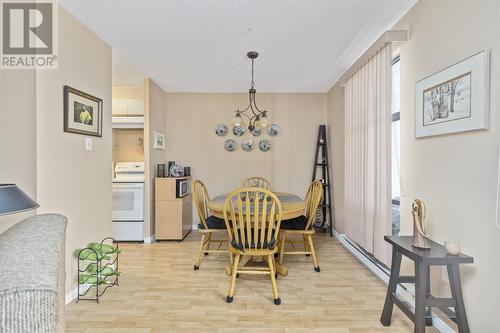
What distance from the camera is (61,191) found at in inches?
82.6

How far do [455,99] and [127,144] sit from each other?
172 inches

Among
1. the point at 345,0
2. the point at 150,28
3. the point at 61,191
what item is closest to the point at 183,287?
the point at 61,191

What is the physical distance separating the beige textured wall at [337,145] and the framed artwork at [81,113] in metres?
3.11

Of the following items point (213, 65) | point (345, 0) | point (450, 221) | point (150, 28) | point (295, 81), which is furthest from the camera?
point (295, 81)

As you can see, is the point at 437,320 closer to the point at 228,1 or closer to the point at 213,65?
the point at 228,1

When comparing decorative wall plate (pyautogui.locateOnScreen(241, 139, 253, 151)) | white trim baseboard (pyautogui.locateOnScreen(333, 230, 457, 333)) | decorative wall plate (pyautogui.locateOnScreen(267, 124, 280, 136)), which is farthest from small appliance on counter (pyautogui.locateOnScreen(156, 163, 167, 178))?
white trim baseboard (pyautogui.locateOnScreen(333, 230, 457, 333))

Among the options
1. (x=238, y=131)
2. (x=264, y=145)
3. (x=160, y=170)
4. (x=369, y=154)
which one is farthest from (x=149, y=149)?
(x=369, y=154)

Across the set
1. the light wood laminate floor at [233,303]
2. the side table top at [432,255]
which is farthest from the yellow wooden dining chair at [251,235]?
the side table top at [432,255]

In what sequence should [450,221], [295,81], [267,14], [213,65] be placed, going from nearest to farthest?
[450,221], [267,14], [213,65], [295,81]

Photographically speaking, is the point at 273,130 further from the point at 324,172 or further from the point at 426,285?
the point at 426,285

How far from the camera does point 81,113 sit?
2.30 meters

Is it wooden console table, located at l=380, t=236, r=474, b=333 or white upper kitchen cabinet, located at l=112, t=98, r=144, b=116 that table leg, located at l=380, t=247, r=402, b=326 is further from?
white upper kitchen cabinet, located at l=112, t=98, r=144, b=116

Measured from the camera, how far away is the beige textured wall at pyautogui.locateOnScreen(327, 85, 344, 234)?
392cm

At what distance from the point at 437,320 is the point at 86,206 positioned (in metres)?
2.91
